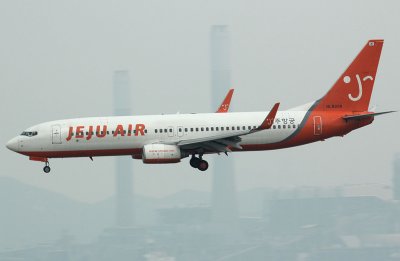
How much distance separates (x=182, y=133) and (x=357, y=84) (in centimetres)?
1629

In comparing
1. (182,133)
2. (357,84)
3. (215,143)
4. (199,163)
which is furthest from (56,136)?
(357,84)

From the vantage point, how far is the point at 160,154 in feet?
254

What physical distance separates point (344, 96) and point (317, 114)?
10.6ft

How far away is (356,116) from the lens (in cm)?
8038

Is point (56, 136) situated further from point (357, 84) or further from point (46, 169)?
point (357, 84)

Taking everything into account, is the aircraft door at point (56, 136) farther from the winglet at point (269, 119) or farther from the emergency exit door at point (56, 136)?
the winglet at point (269, 119)

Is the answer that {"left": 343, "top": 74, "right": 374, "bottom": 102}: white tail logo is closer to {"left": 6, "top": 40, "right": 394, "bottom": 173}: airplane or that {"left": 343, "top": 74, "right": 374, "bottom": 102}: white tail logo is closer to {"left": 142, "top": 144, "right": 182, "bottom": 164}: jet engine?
{"left": 6, "top": 40, "right": 394, "bottom": 173}: airplane

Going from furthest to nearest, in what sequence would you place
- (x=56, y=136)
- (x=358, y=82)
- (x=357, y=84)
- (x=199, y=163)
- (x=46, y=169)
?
(x=358, y=82), (x=357, y=84), (x=46, y=169), (x=199, y=163), (x=56, y=136)

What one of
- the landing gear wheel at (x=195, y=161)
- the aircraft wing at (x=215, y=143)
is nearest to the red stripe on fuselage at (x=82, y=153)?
the aircraft wing at (x=215, y=143)

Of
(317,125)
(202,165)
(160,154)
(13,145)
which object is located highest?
(317,125)

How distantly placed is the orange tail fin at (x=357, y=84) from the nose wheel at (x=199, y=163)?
36.6 feet

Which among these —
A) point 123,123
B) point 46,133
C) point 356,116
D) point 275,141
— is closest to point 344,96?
point 356,116

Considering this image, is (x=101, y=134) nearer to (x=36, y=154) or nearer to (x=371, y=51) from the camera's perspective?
(x=36, y=154)

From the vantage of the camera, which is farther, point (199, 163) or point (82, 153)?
point (199, 163)
